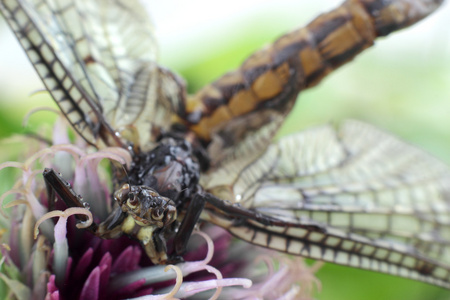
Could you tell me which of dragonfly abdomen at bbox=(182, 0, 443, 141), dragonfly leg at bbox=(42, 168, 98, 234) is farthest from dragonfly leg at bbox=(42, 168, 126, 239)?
dragonfly abdomen at bbox=(182, 0, 443, 141)

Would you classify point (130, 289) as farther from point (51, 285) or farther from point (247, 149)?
point (247, 149)

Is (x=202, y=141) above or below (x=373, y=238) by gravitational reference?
above

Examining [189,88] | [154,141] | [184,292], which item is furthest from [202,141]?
[189,88]

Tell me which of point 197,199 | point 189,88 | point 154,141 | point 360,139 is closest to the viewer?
point 197,199

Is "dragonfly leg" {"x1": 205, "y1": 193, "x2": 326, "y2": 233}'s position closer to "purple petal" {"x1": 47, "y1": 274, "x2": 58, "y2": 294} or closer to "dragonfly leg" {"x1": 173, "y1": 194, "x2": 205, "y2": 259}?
"dragonfly leg" {"x1": 173, "y1": 194, "x2": 205, "y2": 259}

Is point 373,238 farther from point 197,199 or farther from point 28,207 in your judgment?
point 28,207

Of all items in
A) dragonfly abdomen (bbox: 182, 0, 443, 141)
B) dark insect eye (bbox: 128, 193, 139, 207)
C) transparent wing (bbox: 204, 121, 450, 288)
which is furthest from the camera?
dragonfly abdomen (bbox: 182, 0, 443, 141)

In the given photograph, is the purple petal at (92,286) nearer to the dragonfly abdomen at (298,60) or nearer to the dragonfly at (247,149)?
the dragonfly at (247,149)
